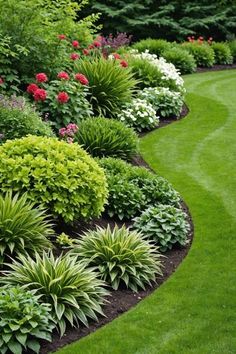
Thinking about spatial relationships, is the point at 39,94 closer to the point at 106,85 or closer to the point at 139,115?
the point at 106,85

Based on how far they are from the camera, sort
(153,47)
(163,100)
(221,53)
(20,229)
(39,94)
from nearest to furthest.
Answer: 1. (20,229)
2. (39,94)
3. (163,100)
4. (153,47)
5. (221,53)

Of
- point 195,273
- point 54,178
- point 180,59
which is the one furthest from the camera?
point 180,59

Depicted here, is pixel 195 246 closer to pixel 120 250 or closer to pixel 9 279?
pixel 120 250

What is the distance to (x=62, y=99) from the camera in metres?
10.4

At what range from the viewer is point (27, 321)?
535cm

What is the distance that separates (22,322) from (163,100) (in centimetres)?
927

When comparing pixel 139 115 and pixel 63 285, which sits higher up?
pixel 139 115

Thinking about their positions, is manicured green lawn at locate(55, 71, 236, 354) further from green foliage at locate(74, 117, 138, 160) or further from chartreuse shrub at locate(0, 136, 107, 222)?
chartreuse shrub at locate(0, 136, 107, 222)

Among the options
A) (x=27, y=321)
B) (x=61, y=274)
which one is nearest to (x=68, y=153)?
(x=61, y=274)

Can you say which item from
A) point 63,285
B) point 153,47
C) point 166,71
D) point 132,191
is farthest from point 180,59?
point 63,285

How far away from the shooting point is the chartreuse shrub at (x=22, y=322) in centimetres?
523

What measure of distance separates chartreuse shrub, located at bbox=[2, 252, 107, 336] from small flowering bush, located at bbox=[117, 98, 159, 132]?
6437 millimetres

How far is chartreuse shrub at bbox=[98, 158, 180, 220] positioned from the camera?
27.0 feet

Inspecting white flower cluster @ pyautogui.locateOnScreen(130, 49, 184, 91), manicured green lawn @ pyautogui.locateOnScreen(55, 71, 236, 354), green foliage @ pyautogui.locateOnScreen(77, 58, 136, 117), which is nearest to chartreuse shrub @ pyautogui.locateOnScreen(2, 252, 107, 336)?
manicured green lawn @ pyautogui.locateOnScreen(55, 71, 236, 354)
